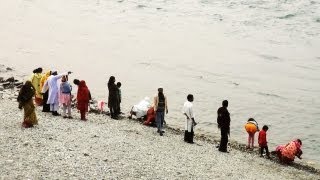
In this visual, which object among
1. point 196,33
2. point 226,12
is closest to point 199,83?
point 196,33

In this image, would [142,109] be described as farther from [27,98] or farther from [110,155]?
[110,155]

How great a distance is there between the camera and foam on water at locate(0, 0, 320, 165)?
29.0 metres

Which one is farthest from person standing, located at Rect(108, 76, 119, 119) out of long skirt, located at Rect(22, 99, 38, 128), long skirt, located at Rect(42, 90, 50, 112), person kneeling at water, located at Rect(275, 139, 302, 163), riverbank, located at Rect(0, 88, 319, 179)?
person kneeling at water, located at Rect(275, 139, 302, 163)

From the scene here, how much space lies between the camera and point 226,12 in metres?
59.5

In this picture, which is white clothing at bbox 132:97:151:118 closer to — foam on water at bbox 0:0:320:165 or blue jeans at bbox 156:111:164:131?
blue jeans at bbox 156:111:164:131

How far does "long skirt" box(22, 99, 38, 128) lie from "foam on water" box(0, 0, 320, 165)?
9887 mm

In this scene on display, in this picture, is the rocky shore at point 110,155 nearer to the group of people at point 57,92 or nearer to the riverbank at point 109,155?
the riverbank at point 109,155

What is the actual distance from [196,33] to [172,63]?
12419 millimetres

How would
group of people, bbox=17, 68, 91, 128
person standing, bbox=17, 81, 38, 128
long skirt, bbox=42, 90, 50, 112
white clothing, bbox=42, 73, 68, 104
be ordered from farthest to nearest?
long skirt, bbox=42, 90, 50, 112, white clothing, bbox=42, 73, 68, 104, group of people, bbox=17, 68, 91, 128, person standing, bbox=17, 81, 38, 128

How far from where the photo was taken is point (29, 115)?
625 inches

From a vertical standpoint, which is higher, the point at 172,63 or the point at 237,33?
the point at 237,33

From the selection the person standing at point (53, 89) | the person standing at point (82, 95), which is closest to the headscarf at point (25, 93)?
the person standing at point (53, 89)

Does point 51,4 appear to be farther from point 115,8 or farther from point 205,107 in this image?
point 205,107

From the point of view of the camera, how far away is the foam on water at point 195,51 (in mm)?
29016
